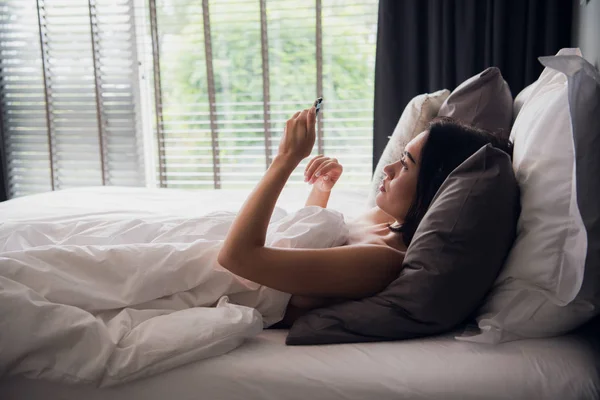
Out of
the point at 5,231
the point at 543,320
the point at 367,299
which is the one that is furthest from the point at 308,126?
the point at 5,231

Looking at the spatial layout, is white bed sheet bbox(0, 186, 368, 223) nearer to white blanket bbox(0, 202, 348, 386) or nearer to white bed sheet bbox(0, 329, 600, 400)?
white blanket bbox(0, 202, 348, 386)

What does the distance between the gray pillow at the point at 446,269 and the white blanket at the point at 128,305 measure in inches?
6.6

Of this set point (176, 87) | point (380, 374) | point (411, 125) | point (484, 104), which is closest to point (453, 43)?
point (411, 125)

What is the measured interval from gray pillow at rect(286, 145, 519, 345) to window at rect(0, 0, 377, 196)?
2436mm

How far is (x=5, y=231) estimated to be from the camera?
164 cm

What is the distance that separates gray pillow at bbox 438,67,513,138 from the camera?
6.04 ft

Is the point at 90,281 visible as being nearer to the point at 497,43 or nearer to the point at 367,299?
the point at 367,299

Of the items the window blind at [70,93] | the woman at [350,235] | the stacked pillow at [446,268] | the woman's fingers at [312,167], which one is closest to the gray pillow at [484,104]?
the woman at [350,235]

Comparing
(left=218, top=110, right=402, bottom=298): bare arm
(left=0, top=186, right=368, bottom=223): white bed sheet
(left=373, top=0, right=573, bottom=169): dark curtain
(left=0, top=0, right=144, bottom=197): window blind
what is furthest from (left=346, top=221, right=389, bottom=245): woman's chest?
(left=0, top=0, right=144, bottom=197): window blind

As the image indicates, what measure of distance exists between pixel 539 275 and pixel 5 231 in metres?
1.40

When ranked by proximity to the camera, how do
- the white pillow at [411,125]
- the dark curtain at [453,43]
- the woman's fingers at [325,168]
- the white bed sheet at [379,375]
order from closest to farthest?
the white bed sheet at [379,375], the woman's fingers at [325,168], the white pillow at [411,125], the dark curtain at [453,43]

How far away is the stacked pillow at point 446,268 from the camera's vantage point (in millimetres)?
1103

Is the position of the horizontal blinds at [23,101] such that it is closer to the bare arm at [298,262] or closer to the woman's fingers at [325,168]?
the woman's fingers at [325,168]

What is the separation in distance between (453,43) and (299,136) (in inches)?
83.0
